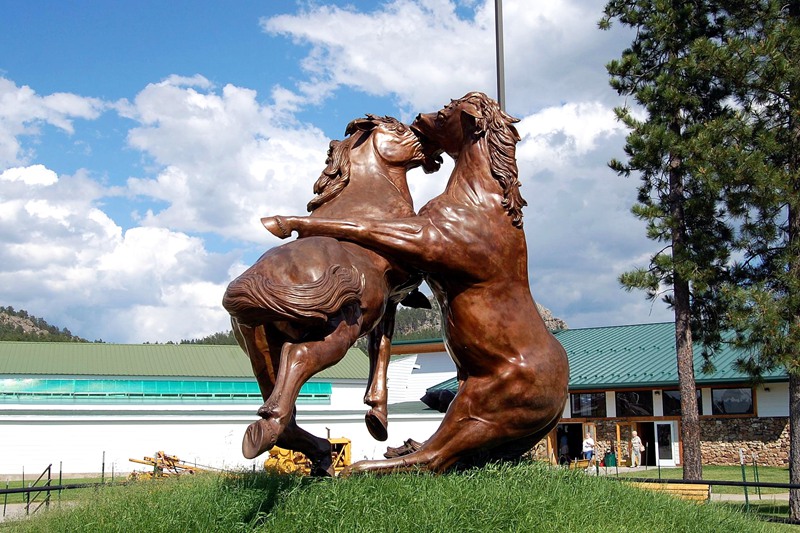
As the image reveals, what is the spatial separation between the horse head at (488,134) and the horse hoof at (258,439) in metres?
2.06

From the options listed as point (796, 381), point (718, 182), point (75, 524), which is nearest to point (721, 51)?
point (718, 182)

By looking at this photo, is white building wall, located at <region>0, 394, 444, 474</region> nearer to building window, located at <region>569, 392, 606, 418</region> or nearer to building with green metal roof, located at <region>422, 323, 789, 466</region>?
building window, located at <region>569, 392, 606, 418</region>

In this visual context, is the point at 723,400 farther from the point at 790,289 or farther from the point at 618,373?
the point at 790,289

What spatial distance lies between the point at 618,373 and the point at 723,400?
9.97ft

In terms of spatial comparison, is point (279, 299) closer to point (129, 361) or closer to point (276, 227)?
point (276, 227)

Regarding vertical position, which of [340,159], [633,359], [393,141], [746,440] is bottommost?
[746,440]

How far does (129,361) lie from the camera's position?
97.2 feet

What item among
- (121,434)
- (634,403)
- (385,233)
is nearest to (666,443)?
(634,403)

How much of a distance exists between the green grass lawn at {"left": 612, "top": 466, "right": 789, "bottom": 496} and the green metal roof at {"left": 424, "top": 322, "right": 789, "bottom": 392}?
2.31 meters

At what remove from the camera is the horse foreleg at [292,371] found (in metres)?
3.70

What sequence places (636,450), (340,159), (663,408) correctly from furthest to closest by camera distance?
(663,408) → (636,450) → (340,159)

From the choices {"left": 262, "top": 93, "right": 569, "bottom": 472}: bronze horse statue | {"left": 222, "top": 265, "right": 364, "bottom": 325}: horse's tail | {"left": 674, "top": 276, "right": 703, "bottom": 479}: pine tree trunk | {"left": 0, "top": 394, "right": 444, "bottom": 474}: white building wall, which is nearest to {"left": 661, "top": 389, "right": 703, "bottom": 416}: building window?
{"left": 0, "top": 394, "right": 444, "bottom": 474}: white building wall

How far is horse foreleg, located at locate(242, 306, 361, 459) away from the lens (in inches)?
146

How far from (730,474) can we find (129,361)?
20.4 metres
